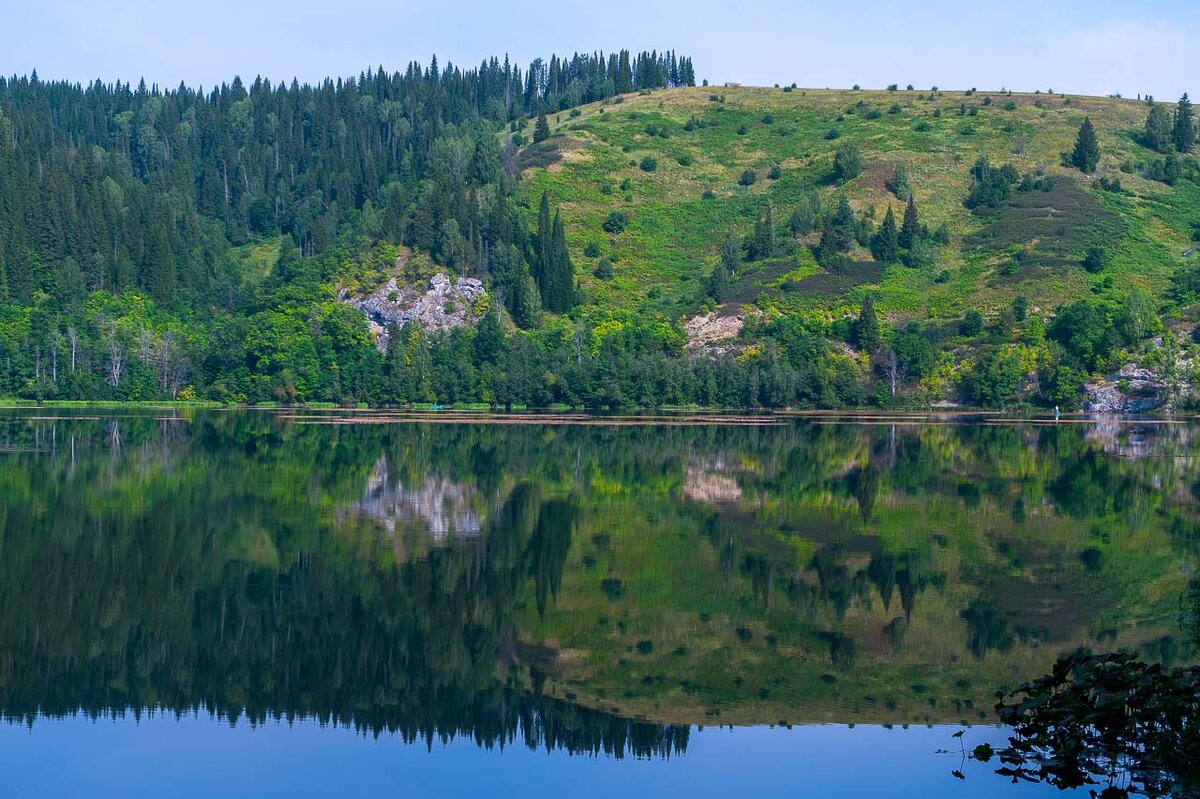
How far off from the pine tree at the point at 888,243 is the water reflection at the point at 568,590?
100 meters

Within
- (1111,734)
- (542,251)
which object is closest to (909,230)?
(542,251)

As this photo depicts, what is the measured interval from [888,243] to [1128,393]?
38637 mm

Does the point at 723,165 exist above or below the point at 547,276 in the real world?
above

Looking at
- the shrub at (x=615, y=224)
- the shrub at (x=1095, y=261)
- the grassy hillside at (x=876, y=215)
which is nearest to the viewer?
the grassy hillside at (x=876, y=215)

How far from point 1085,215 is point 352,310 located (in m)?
85.8

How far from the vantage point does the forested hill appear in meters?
134

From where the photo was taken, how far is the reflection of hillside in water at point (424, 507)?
4122 cm

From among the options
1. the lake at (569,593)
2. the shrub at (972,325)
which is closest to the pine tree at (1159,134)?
the shrub at (972,325)

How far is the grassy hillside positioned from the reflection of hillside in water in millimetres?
96907

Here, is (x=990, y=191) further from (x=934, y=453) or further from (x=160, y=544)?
(x=160, y=544)

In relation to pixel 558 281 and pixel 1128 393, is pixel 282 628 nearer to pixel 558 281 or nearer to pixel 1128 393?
pixel 1128 393

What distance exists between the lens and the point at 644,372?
13038 cm

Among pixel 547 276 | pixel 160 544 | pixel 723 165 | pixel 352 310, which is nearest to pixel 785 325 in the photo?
pixel 547 276

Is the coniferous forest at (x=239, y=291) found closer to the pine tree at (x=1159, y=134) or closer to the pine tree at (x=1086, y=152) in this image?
the pine tree at (x=1086, y=152)
